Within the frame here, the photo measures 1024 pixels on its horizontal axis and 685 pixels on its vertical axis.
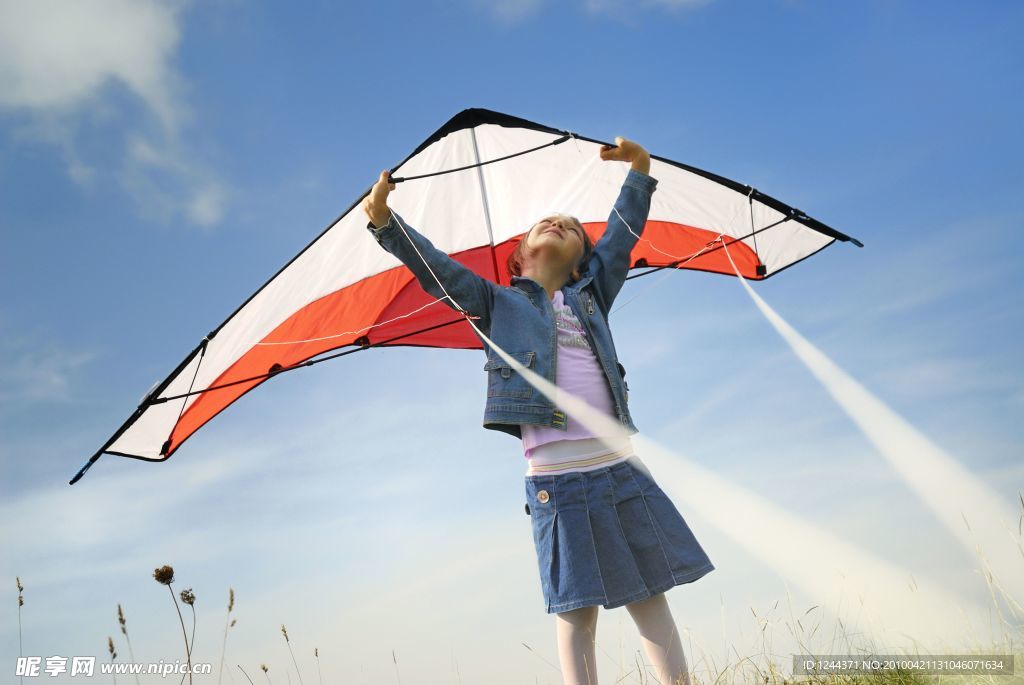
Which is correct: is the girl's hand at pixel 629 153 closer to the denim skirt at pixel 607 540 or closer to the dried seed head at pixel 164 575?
the denim skirt at pixel 607 540

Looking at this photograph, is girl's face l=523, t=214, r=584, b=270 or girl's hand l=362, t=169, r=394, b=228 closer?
girl's hand l=362, t=169, r=394, b=228

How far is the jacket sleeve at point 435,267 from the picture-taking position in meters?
3.15

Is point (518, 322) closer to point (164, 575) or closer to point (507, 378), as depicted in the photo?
point (507, 378)

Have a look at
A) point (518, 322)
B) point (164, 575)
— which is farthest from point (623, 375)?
point (164, 575)

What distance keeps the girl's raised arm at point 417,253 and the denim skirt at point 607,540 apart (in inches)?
30.5

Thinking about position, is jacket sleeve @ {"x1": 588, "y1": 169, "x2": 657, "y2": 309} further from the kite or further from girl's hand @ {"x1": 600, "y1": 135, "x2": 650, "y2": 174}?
the kite

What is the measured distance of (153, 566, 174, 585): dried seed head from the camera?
2.99 meters

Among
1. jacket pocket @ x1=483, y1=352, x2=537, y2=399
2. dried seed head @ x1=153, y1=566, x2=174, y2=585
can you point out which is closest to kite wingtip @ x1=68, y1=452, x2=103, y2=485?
dried seed head @ x1=153, y1=566, x2=174, y2=585

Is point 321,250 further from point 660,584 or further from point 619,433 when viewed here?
point 660,584

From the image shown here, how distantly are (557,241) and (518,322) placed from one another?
0.46 m

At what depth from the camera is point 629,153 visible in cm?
363

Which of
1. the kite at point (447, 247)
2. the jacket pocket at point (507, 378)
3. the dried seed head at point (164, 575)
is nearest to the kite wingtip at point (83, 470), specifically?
the kite at point (447, 247)

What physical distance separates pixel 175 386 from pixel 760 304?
295 centimetres

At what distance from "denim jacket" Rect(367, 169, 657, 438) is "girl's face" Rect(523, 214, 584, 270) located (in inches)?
4.5
